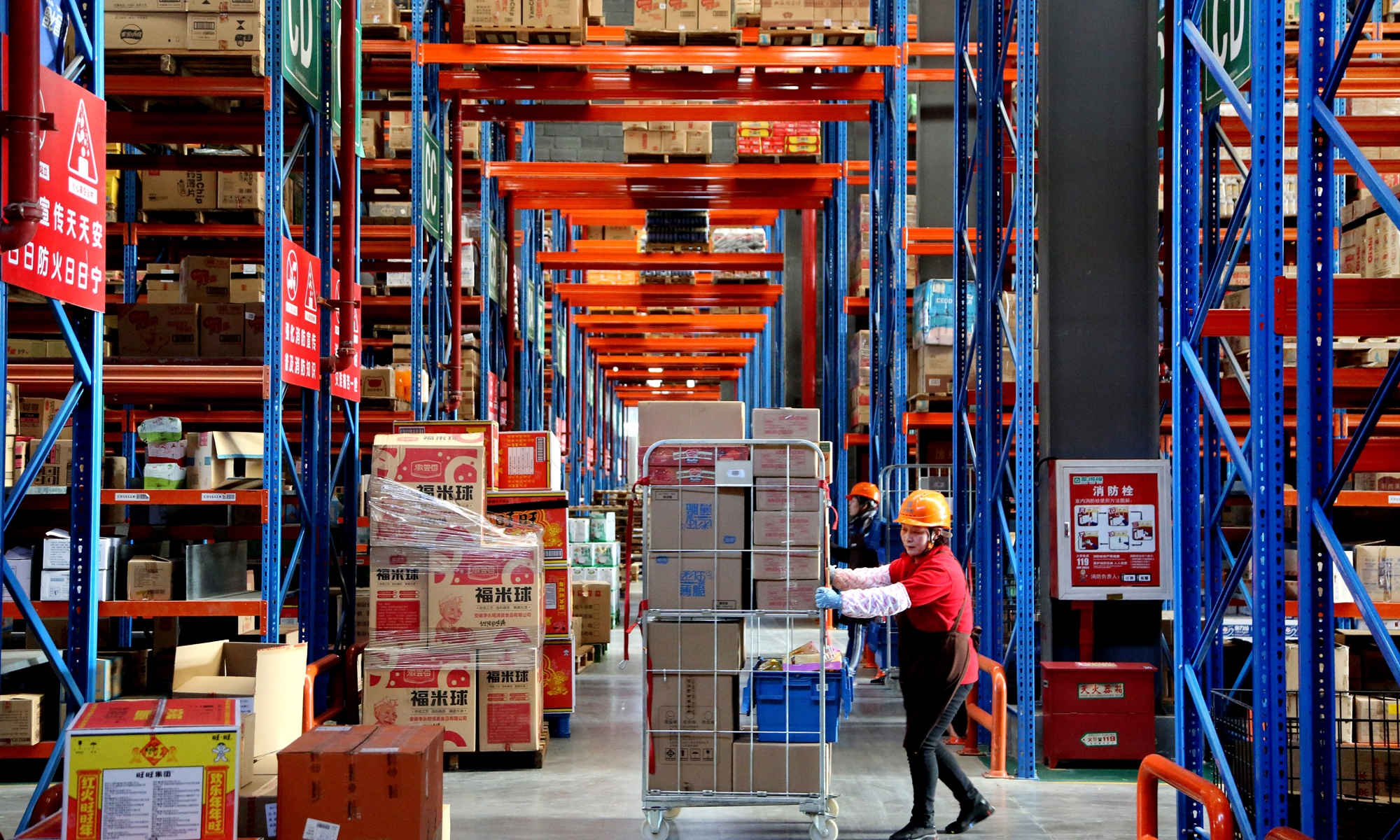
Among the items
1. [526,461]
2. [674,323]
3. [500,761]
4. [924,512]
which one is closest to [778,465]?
[924,512]

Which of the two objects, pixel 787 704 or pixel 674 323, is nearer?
pixel 787 704

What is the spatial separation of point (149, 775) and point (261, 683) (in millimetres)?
1997

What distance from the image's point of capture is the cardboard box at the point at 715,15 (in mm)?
11781

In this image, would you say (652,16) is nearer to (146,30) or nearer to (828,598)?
(146,30)

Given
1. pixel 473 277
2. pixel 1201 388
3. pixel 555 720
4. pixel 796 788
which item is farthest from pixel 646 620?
pixel 473 277

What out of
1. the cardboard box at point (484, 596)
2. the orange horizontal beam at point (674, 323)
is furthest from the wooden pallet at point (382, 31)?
the orange horizontal beam at point (674, 323)

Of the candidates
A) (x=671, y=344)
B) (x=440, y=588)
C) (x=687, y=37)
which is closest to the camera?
(x=440, y=588)

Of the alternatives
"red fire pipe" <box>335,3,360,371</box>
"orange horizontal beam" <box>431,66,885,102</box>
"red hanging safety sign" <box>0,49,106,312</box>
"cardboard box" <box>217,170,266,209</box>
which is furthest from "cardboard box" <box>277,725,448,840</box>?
"orange horizontal beam" <box>431,66,885,102</box>

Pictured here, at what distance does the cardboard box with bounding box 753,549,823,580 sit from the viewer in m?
6.64

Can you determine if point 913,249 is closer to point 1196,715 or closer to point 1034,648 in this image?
point 1034,648

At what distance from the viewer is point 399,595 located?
8.52 metres

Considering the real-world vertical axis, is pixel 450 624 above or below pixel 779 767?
above

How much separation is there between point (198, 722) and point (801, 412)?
719 centimetres

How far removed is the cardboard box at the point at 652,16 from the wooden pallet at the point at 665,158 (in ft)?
11.5
